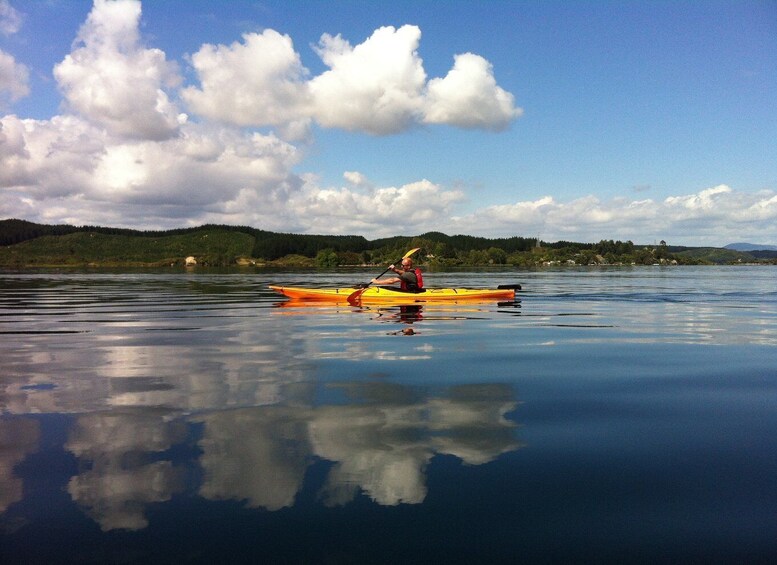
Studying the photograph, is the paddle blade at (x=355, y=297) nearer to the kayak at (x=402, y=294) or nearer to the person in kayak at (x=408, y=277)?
the kayak at (x=402, y=294)

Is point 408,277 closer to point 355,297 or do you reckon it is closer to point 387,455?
point 355,297

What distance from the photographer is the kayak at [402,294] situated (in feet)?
99.5

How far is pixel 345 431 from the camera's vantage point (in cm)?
768

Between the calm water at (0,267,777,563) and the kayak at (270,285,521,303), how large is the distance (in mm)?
15128

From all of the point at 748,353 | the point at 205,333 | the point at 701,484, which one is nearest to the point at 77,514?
the point at 701,484

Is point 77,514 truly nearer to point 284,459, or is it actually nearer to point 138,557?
point 138,557

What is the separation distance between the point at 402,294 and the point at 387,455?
77.7 ft

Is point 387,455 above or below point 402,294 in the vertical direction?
below

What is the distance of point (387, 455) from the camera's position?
22.0 feet

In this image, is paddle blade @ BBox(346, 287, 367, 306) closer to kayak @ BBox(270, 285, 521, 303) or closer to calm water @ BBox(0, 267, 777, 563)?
kayak @ BBox(270, 285, 521, 303)

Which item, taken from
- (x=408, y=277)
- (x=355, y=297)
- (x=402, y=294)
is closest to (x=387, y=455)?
(x=408, y=277)

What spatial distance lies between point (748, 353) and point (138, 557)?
15.1 meters

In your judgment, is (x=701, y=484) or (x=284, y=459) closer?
(x=701, y=484)

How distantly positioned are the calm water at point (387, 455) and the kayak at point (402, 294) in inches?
596
